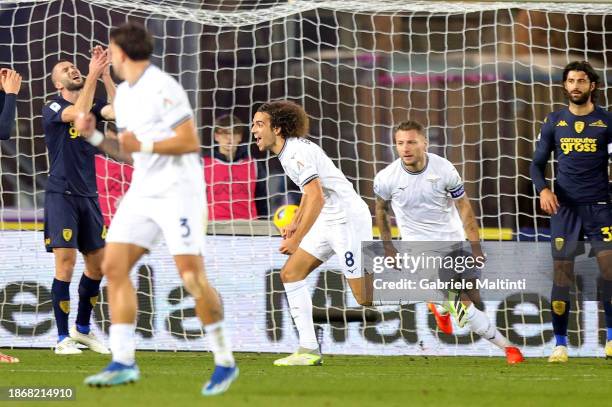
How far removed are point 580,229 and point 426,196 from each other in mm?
1250

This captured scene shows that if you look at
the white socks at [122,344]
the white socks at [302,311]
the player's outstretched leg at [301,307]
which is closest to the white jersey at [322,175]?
the player's outstretched leg at [301,307]

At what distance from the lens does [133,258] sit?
7133 mm

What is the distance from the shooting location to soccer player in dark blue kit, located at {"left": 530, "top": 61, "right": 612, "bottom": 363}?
10.4m

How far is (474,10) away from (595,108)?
2230 millimetres

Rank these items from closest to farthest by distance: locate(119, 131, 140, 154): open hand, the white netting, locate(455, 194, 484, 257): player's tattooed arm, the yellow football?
locate(119, 131, 140, 154): open hand
locate(455, 194, 484, 257): player's tattooed arm
the yellow football
the white netting

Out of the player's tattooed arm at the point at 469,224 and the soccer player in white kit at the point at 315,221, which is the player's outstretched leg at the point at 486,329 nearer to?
the player's tattooed arm at the point at 469,224

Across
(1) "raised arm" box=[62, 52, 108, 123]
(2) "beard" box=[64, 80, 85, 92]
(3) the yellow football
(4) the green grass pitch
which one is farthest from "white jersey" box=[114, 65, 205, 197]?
(3) the yellow football

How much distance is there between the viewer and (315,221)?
9.47m

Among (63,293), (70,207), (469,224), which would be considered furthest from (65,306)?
(469,224)

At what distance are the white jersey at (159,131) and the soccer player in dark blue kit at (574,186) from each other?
13.4 ft

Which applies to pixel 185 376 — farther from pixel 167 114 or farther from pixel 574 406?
pixel 574 406

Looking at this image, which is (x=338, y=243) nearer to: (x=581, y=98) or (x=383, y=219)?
(x=383, y=219)

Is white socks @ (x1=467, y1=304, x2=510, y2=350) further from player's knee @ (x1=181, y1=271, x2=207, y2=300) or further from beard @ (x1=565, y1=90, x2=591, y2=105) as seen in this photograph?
player's knee @ (x1=181, y1=271, x2=207, y2=300)

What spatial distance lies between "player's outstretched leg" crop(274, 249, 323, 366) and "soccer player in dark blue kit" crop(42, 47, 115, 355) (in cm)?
175
